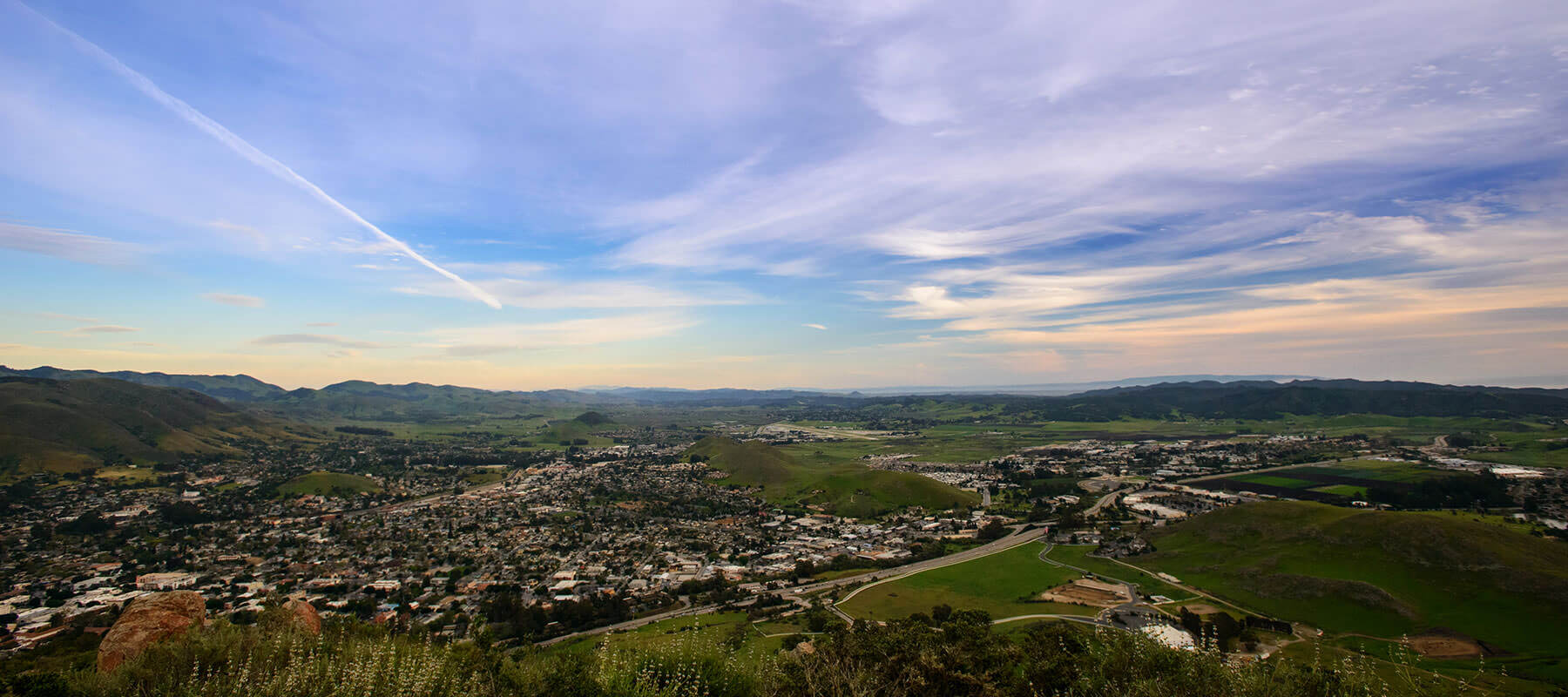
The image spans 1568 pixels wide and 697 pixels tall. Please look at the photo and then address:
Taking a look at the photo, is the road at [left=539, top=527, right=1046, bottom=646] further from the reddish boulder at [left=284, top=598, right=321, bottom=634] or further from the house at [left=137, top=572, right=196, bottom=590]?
the house at [left=137, top=572, right=196, bottom=590]

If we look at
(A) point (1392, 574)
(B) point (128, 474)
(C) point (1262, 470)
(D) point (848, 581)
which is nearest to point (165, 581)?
(D) point (848, 581)

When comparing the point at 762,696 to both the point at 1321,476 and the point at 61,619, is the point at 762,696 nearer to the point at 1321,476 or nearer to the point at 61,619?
the point at 61,619

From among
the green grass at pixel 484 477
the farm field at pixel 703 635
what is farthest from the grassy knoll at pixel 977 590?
the green grass at pixel 484 477

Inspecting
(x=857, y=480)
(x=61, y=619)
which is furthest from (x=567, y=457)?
(x=61, y=619)

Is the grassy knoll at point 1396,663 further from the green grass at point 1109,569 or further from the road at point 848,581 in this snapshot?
the road at point 848,581

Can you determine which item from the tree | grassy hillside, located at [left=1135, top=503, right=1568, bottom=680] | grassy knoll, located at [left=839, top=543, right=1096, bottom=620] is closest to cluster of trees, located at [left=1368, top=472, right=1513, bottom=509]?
grassy hillside, located at [left=1135, top=503, right=1568, bottom=680]
